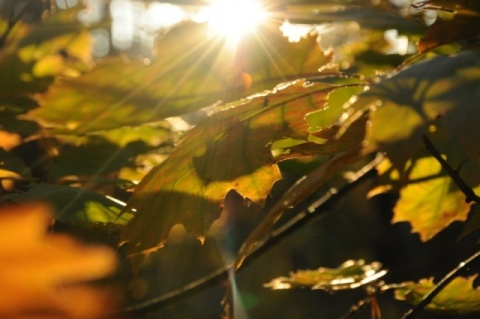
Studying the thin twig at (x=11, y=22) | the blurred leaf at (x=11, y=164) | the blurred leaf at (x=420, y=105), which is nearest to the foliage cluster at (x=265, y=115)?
the blurred leaf at (x=420, y=105)

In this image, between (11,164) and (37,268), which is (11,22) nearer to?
(11,164)

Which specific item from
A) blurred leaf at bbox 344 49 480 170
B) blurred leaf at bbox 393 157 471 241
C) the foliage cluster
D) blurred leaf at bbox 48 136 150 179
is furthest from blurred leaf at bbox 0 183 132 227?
blurred leaf at bbox 344 49 480 170

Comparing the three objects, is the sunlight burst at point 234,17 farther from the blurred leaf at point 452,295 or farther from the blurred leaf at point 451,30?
the blurred leaf at point 452,295

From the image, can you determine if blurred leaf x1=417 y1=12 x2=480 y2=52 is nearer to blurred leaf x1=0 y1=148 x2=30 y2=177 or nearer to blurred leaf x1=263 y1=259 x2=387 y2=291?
blurred leaf x1=263 y1=259 x2=387 y2=291

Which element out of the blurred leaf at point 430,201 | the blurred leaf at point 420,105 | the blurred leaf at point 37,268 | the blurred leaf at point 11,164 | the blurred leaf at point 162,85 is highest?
the blurred leaf at point 11,164

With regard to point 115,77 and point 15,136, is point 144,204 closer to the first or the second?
point 115,77

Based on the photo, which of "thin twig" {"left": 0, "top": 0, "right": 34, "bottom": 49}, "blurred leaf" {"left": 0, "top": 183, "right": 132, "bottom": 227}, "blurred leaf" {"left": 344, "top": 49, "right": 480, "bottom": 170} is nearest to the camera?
"blurred leaf" {"left": 344, "top": 49, "right": 480, "bottom": 170}

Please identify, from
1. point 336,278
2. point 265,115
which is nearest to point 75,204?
point 265,115
